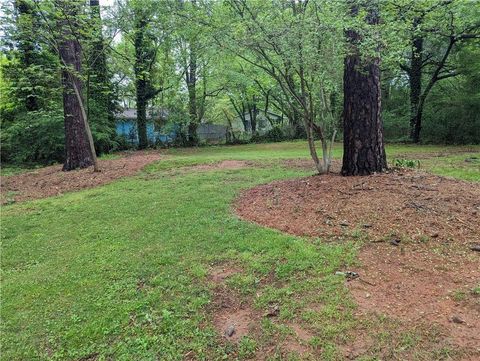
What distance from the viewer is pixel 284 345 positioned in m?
2.02

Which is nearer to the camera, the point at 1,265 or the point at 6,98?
the point at 1,265

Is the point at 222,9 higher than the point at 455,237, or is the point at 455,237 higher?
the point at 222,9

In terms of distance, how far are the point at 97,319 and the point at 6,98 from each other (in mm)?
13723

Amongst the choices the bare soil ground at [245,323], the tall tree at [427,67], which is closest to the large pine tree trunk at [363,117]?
the bare soil ground at [245,323]

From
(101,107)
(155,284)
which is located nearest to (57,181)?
(155,284)

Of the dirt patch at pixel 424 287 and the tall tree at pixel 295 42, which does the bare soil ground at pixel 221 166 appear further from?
the dirt patch at pixel 424 287

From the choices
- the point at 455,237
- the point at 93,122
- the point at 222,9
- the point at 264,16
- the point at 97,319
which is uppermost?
the point at 222,9

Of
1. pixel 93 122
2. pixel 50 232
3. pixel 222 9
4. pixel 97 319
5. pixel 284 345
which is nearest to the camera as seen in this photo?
pixel 284 345

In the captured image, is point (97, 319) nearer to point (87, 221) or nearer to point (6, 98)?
point (87, 221)

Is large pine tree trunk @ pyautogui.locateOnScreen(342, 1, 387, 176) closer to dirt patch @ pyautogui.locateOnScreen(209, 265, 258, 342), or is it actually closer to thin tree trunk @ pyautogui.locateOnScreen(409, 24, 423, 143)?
dirt patch @ pyautogui.locateOnScreen(209, 265, 258, 342)

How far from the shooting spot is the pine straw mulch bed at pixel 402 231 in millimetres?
2195

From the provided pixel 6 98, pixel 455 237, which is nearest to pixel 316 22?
pixel 455 237

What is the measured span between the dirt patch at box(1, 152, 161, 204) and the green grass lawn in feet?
5.69

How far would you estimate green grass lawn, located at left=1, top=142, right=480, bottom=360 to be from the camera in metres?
2.13
